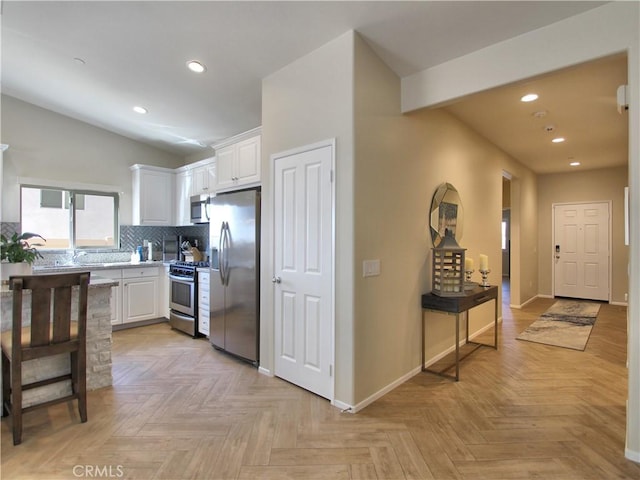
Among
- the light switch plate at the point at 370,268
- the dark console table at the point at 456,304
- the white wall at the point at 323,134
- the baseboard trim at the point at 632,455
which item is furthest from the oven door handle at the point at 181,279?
the baseboard trim at the point at 632,455

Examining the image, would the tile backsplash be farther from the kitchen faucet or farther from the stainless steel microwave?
the stainless steel microwave

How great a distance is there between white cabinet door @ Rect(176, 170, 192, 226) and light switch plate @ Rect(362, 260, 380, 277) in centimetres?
361

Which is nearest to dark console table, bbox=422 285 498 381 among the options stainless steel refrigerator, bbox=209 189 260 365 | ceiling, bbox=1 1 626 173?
stainless steel refrigerator, bbox=209 189 260 365

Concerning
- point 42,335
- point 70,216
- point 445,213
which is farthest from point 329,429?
point 70,216

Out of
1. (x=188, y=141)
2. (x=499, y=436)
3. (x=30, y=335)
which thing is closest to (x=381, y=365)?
(x=499, y=436)

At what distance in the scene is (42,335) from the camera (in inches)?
87.0

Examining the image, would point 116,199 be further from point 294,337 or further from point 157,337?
point 294,337

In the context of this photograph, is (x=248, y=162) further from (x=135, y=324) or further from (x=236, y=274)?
(x=135, y=324)

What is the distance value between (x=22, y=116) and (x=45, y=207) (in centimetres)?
125

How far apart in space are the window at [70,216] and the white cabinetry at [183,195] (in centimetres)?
97

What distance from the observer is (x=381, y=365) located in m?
2.76

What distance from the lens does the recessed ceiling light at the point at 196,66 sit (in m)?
3.08

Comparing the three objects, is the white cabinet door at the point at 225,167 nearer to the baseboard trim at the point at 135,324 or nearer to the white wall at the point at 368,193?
the white wall at the point at 368,193

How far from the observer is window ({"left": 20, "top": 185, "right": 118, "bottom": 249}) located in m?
4.68
